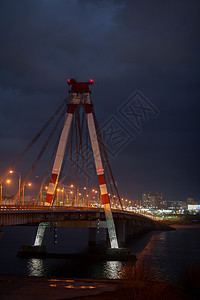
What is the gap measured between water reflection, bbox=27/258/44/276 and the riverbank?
15.9 meters

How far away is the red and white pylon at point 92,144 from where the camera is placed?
53.7 metres

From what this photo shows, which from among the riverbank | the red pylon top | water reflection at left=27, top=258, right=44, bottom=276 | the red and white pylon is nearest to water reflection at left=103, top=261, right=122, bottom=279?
the red and white pylon

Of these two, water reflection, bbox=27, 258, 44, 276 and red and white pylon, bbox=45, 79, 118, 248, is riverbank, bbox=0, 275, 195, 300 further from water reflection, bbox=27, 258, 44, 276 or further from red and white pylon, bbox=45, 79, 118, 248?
red and white pylon, bbox=45, 79, 118, 248

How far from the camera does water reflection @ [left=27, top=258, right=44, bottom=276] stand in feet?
136

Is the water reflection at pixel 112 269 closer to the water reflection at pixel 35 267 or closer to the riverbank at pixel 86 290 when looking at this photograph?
the water reflection at pixel 35 267

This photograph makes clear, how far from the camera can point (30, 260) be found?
50.3 metres

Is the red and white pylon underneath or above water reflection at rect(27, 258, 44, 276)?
above

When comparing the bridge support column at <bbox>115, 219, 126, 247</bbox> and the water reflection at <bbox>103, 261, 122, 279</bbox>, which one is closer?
the water reflection at <bbox>103, 261, 122, 279</bbox>

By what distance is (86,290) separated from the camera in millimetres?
22516

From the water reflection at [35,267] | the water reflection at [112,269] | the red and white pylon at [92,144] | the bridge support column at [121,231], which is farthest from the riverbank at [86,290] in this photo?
the bridge support column at [121,231]

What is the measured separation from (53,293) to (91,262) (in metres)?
31.3

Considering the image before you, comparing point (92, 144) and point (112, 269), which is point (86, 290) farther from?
point (92, 144)

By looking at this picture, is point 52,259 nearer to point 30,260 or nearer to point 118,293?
point 30,260

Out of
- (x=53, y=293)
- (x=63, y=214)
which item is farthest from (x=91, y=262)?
(x=53, y=293)
